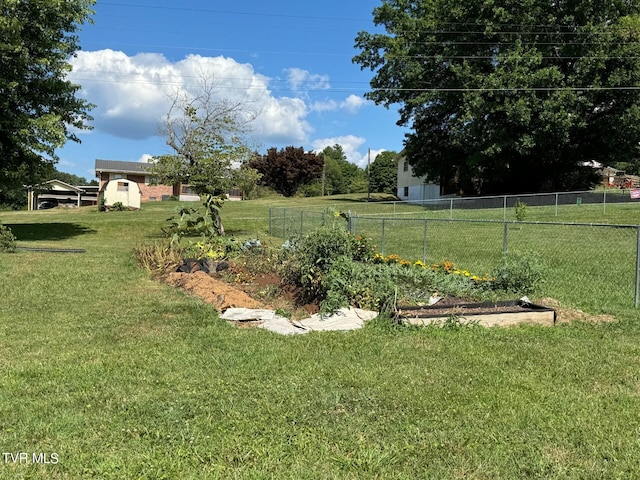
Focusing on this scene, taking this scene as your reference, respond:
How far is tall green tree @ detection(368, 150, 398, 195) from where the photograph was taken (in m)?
61.3

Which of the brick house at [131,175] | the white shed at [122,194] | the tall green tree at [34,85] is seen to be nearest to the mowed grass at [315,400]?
the tall green tree at [34,85]

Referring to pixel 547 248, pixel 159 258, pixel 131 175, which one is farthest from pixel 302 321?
pixel 131 175

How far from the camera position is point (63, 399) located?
Result: 3.46m

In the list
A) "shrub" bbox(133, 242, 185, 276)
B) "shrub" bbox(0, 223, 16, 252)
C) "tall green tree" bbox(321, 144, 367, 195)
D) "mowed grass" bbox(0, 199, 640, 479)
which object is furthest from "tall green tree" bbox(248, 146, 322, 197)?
"mowed grass" bbox(0, 199, 640, 479)

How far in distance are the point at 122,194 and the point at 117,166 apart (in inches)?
790

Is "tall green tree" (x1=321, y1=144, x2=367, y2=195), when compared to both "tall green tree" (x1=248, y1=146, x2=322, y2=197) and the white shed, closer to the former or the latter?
"tall green tree" (x1=248, y1=146, x2=322, y2=197)

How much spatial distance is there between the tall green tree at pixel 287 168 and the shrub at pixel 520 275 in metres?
55.2

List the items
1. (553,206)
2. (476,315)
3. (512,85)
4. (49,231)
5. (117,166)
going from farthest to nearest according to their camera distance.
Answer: (117,166)
(512,85)
(553,206)
(49,231)
(476,315)

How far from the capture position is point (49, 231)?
67.9 ft

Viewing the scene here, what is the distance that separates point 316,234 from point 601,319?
12.6 feet

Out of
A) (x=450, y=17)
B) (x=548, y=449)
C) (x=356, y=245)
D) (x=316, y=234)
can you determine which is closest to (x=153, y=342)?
(x=316, y=234)

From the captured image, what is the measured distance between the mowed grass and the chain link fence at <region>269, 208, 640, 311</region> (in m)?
2.22

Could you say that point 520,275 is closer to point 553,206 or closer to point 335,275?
point 335,275

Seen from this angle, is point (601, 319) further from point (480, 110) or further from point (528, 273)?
point (480, 110)
